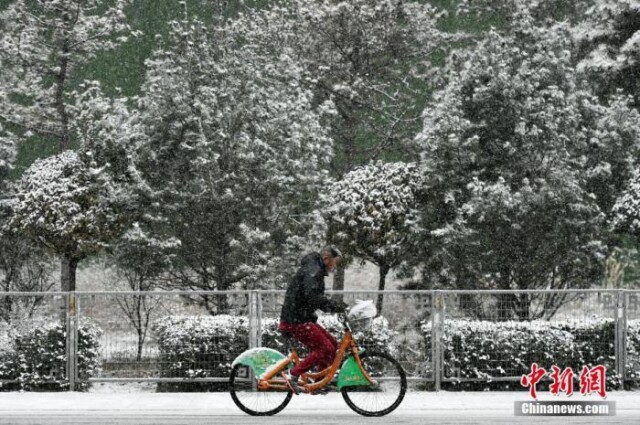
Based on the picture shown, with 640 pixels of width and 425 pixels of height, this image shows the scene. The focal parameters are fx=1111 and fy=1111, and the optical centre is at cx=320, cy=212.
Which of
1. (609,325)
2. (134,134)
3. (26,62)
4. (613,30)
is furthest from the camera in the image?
(613,30)

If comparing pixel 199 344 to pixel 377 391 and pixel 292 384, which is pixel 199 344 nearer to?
pixel 292 384

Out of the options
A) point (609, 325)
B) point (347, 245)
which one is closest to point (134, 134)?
point (347, 245)

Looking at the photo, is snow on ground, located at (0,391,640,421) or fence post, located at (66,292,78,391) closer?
snow on ground, located at (0,391,640,421)

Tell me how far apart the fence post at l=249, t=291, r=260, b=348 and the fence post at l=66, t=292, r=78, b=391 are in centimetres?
214

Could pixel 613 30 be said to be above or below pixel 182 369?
above

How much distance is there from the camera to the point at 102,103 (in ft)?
62.5

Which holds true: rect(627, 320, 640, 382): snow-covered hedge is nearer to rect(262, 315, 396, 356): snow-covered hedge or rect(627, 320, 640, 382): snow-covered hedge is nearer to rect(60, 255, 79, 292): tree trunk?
rect(262, 315, 396, 356): snow-covered hedge

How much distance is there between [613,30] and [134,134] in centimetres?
1215

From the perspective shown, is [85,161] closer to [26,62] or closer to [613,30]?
[26,62]

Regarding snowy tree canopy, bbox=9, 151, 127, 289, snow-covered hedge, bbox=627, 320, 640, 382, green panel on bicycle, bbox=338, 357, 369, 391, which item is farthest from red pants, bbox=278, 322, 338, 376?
snowy tree canopy, bbox=9, 151, 127, 289

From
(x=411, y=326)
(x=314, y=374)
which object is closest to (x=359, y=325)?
(x=411, y=326)

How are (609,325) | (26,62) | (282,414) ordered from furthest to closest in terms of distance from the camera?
(26,62)
(609,325)
(282,414)

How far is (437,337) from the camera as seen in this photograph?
1355 cm

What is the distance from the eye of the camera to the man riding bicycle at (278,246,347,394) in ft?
35.4
